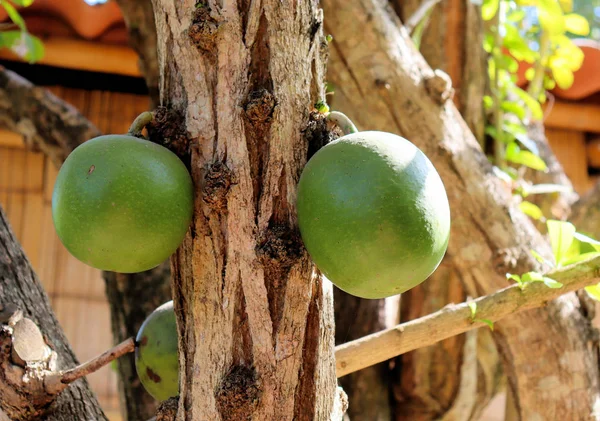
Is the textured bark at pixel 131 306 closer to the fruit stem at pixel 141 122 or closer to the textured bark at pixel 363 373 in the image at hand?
the textured bark at pixel 363 373

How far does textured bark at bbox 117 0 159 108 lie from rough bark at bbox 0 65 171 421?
0.78 ft

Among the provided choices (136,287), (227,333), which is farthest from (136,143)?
(136,287)

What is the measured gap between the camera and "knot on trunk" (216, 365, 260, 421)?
89 centimetres

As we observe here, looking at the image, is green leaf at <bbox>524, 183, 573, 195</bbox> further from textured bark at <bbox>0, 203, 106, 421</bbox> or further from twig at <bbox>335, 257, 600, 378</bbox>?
textured bark at <bbox>0, 203, 106, 421</bbox>

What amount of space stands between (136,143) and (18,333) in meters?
0.39

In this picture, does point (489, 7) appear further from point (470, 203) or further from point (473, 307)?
point (473, 307)

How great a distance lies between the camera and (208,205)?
926 mm

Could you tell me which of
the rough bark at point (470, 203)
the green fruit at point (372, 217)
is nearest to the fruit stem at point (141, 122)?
the green fruit at point (372, 217)

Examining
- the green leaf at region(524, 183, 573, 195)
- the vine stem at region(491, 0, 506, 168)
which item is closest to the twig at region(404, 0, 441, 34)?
the vine stem at region(491, 0, 506, 168)

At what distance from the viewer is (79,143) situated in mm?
2115

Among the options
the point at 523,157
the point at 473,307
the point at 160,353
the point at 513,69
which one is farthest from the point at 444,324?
the point at 513,69

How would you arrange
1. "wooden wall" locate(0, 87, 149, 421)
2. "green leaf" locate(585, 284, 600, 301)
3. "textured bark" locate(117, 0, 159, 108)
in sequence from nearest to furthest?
"green leaf" locate(585, 284, 600, 301), "textured bark" locate(117, 0, 159, 108), "wooden wall" locate(0, 87, 149, 421)

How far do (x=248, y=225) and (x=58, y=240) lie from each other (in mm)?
2389

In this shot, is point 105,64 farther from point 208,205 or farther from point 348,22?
point 208,205
